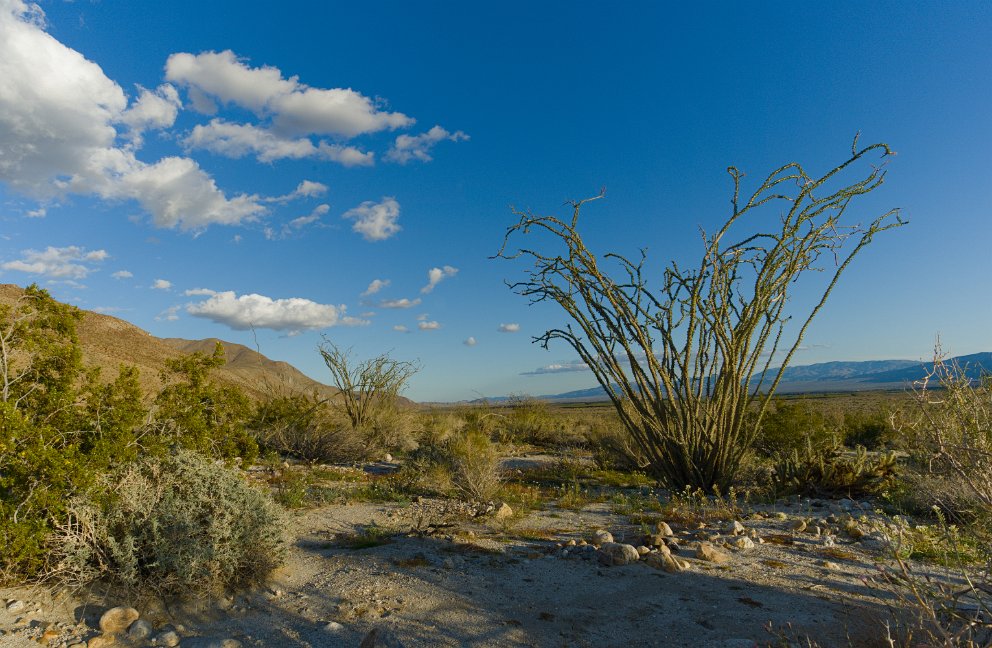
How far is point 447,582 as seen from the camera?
458 centimetres

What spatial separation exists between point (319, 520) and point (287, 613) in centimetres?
266

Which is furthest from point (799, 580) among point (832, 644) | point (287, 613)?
point (287, 613)

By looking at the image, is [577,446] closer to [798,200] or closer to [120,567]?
[798,200]

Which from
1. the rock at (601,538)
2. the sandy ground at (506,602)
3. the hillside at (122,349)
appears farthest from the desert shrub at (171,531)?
the hillside at (122,349)

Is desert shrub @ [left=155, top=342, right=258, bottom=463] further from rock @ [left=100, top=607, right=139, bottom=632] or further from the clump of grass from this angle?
rock @ [left=100, top=607, right=139, bottom=632]

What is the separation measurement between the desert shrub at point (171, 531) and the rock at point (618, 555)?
294 centimetres

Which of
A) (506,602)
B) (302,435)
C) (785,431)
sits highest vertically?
(302,435)

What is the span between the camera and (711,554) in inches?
199

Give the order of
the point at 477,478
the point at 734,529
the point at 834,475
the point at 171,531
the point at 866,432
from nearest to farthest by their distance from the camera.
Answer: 1. the point at 171,531
2. the point at 734,529
3. the point at 477,478
4. the point at 834,475
5. the point at 866,432

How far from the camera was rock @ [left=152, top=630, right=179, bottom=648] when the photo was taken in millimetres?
3534

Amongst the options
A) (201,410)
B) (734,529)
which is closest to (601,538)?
(734,529)

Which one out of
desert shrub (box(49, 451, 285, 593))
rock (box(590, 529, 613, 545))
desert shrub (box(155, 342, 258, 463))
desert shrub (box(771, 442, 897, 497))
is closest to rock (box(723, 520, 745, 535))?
rock (box(590, 529, 613, 545))

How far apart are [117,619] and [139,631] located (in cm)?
25

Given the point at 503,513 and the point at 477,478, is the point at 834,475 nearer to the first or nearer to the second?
the point at 503,513
